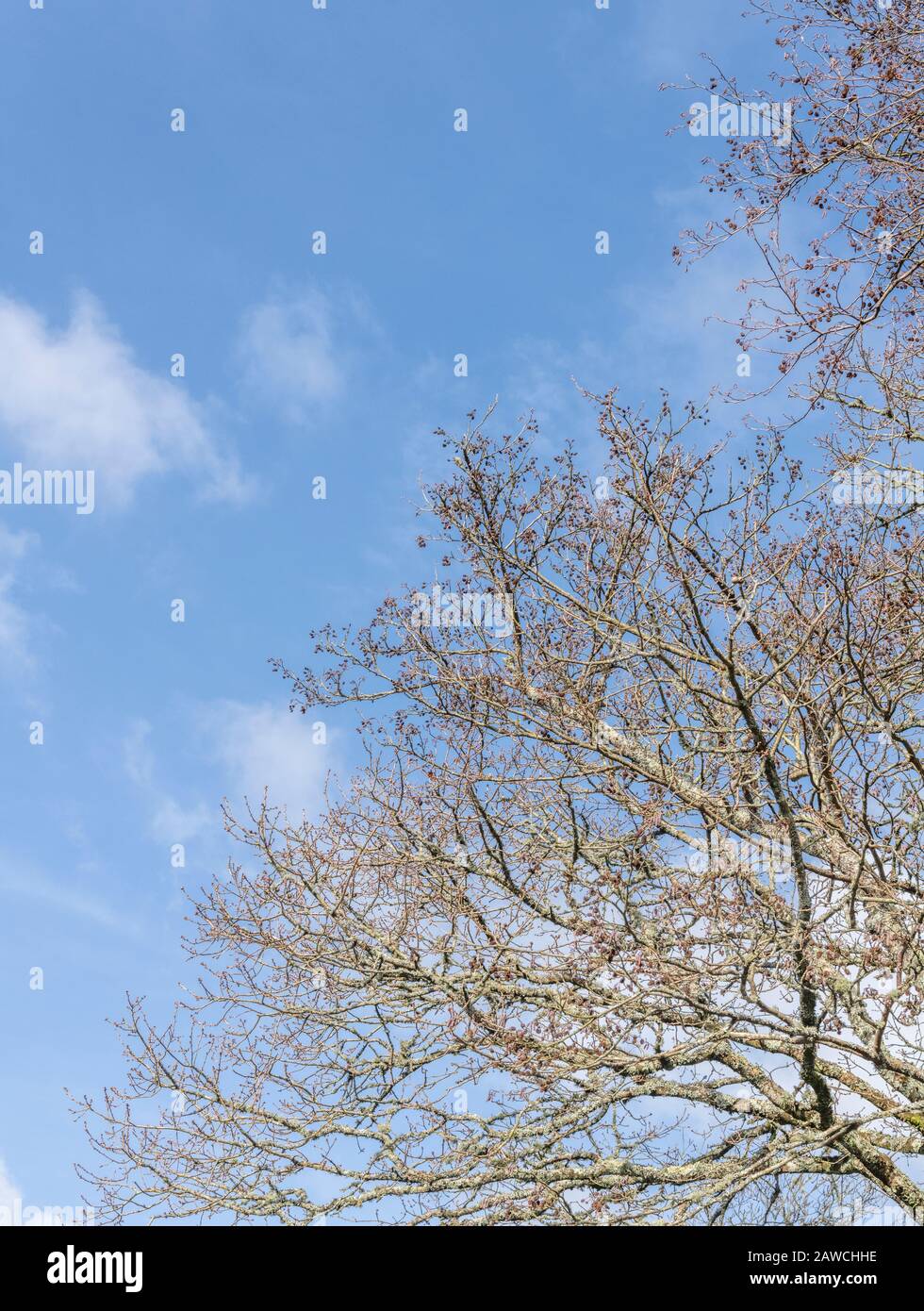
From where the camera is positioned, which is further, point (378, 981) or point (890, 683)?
point (378, 981)

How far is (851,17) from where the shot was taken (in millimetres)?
6508

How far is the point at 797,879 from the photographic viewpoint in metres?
6.73

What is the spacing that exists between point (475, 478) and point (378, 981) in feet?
14.4

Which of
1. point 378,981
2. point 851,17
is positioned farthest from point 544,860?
point 851,17

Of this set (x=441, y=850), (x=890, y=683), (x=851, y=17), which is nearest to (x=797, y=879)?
(x=890, y=683)

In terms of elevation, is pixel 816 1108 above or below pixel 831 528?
below

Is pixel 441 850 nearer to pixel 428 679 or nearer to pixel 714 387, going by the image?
pixel 428 679

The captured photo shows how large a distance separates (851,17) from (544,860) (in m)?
6.23

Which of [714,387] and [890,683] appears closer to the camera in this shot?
[890,683]
